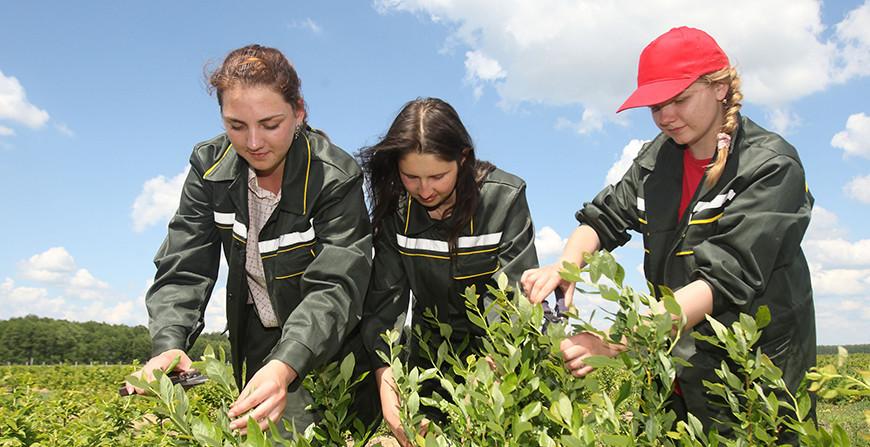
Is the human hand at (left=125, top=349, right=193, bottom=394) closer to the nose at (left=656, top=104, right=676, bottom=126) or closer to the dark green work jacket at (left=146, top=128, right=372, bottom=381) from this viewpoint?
the dark green work jacket at (left=146, top=128, right=372, bottom=381)

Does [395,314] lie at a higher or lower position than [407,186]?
lower

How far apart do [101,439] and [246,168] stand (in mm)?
1785

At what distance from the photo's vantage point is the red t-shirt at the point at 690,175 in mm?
2497

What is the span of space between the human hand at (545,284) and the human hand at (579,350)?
310 mm

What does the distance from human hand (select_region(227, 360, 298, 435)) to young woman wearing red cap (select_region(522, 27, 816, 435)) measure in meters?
0.77

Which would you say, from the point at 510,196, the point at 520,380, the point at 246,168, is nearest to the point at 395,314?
the point at 510,196

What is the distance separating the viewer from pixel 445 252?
2.92 meters

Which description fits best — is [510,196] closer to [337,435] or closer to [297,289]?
[297,289]

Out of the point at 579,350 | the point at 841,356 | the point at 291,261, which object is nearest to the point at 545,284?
the point at 579,350

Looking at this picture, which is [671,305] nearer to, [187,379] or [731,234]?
[731,234]

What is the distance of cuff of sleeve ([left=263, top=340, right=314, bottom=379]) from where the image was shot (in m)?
2.05

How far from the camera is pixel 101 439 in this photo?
11.6 ft

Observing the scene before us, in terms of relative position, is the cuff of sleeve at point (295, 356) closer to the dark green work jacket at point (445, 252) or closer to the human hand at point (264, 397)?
the human hand at point (264, 397)

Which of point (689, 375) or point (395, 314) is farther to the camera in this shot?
point (395, 314)
